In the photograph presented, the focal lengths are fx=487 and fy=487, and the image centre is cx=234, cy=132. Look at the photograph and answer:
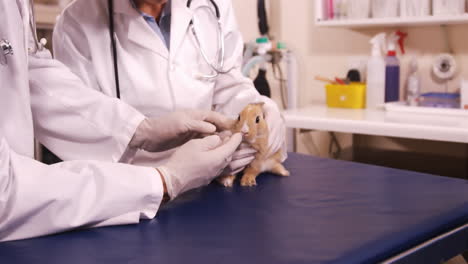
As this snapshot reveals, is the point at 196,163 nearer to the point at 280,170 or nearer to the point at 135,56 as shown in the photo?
the point at 280,170

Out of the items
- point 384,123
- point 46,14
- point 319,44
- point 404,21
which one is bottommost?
point 384,123

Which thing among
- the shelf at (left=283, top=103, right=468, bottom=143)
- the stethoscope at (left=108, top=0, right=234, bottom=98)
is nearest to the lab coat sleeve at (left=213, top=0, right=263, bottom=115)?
the stethoscope at (left=108, top=0, right=234, bottom=98)

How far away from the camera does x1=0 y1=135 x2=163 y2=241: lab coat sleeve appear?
34.1 inches

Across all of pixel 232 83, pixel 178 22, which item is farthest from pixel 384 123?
pixel 178 22

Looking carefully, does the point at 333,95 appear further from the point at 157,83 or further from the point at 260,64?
the point at 157,83

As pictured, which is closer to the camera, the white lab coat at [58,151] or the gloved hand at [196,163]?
the white lab coat at [58,151]

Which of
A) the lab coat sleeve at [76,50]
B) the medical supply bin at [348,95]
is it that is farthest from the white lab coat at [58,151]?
the medical supply bin at [348,95]

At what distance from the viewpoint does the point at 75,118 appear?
124 cm

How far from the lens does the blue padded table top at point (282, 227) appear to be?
0.79m

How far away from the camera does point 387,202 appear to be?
1.03 metres

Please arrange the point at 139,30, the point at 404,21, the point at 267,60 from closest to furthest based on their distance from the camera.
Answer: the point at 139,30 < the point at 404,21 < the point at 267,60

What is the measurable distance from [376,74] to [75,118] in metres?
1.47

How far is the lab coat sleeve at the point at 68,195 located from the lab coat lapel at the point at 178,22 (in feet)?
1.80

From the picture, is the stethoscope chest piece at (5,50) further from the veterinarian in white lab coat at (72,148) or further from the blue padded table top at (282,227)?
the blue padded table top at (282,227)
